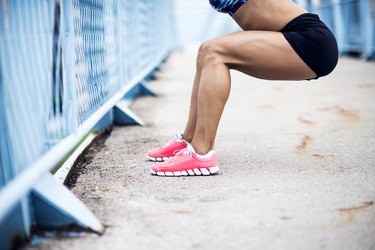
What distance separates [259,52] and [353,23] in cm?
912

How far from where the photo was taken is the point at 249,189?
6.89 ft

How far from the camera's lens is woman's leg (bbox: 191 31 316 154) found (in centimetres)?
221

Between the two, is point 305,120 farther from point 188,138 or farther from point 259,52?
point 259,52

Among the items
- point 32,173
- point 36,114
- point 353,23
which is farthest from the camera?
point 353,23

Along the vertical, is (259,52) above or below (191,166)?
above

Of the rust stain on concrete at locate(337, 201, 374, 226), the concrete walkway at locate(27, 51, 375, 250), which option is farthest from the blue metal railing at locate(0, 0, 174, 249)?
the rust stain on concrete at locate(337, 201, 374, 226)

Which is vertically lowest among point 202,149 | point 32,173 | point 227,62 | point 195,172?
point 195,172

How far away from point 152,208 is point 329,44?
1140 mm

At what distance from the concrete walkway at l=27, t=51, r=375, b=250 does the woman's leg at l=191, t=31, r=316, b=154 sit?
30 centimetres

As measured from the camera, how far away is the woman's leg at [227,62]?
2.21 m

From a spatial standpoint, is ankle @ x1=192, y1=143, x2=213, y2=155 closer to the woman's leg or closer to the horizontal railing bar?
the woman's leg

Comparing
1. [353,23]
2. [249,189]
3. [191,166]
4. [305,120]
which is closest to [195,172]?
[191,166]

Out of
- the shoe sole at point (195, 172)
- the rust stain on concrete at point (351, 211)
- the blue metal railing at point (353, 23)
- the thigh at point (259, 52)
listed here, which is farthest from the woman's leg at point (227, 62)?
the blue metal railing at point (353, 23)

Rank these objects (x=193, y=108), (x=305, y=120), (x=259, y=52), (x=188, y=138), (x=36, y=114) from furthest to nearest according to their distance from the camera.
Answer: (x=305, y=120) < (x=188, y=138) < (x=193, y=108) < (x=259, y=52) < (x=36, y=114)
